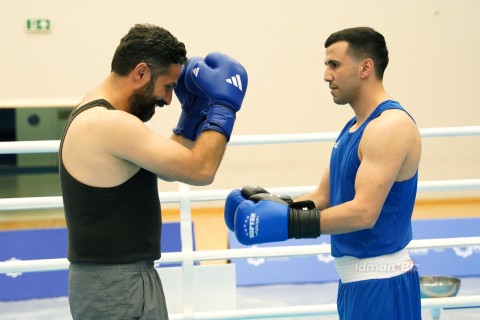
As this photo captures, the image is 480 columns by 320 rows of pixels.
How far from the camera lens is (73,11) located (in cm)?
801

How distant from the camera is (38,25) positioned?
26.0 ft

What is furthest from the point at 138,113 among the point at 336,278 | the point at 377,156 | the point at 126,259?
the point at 336,278

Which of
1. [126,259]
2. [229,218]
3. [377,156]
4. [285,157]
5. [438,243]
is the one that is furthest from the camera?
[285,157]

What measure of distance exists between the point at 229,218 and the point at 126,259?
53 cm

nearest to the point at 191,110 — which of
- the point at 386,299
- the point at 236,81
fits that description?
the point at 236,81

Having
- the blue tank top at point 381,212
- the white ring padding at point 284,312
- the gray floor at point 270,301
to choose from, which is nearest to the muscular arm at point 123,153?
the blue tank top at point 381,212

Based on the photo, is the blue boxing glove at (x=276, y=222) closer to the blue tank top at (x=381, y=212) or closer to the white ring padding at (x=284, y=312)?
the blue tank top at (x=381, y=212)

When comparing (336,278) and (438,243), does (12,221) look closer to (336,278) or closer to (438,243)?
(336,278)

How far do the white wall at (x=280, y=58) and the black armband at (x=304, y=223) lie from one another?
18.8 feet

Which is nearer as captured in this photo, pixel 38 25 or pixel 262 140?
pixel 262 140

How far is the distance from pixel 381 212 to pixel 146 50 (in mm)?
916

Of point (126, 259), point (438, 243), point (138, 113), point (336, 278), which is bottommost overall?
point (336, 278)

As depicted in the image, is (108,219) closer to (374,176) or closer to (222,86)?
(222,86)

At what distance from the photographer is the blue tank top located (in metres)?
2.48
